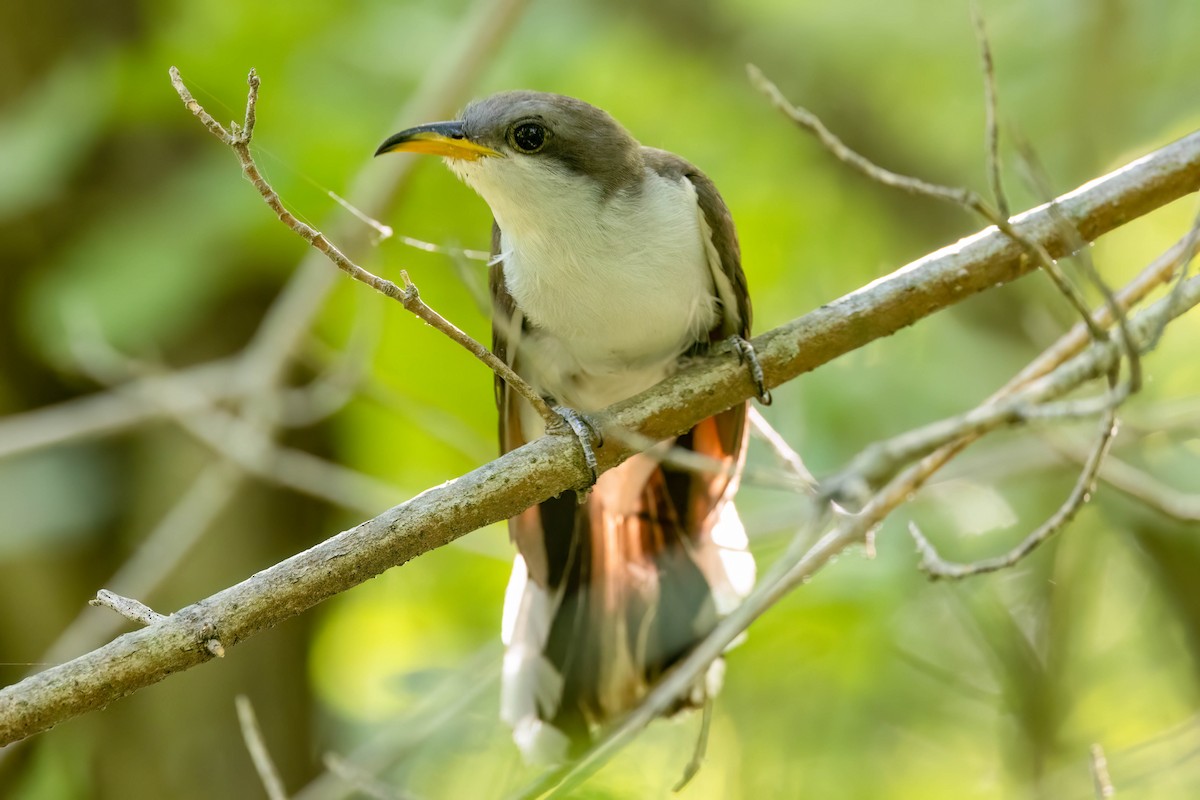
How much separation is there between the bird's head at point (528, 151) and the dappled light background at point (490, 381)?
1279mm

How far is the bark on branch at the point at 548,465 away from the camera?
2.73 meters

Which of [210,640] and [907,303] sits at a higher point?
[907,303]

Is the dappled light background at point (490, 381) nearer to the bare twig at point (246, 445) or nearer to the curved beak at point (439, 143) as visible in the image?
the bare twig at point (246, 445)

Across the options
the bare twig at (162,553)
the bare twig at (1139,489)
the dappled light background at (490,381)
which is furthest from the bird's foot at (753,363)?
the bare twig at (162,553)

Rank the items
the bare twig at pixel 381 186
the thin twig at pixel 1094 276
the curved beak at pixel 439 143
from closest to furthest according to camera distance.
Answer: the thin twig at pixel 1094 276
the curved beak at pixel 439 143
the bare twig at pixel 381 186

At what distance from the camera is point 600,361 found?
4.31 m

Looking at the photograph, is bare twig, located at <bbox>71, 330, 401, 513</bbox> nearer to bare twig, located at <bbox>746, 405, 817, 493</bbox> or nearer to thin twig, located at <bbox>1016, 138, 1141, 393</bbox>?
bare twig, located at <bbox>746, 405, 817, 493</bbox>

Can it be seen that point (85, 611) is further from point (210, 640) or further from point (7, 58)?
point (210, 640)

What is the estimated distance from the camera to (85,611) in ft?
19.6

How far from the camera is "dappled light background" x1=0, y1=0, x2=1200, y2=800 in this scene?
5.37 meters

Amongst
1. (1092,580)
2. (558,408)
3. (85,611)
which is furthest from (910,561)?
(85,611)

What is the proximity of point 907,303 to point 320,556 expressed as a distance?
1761mm

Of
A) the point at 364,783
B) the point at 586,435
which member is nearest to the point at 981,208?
the point at 586,435

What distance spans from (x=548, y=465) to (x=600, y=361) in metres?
1.10
